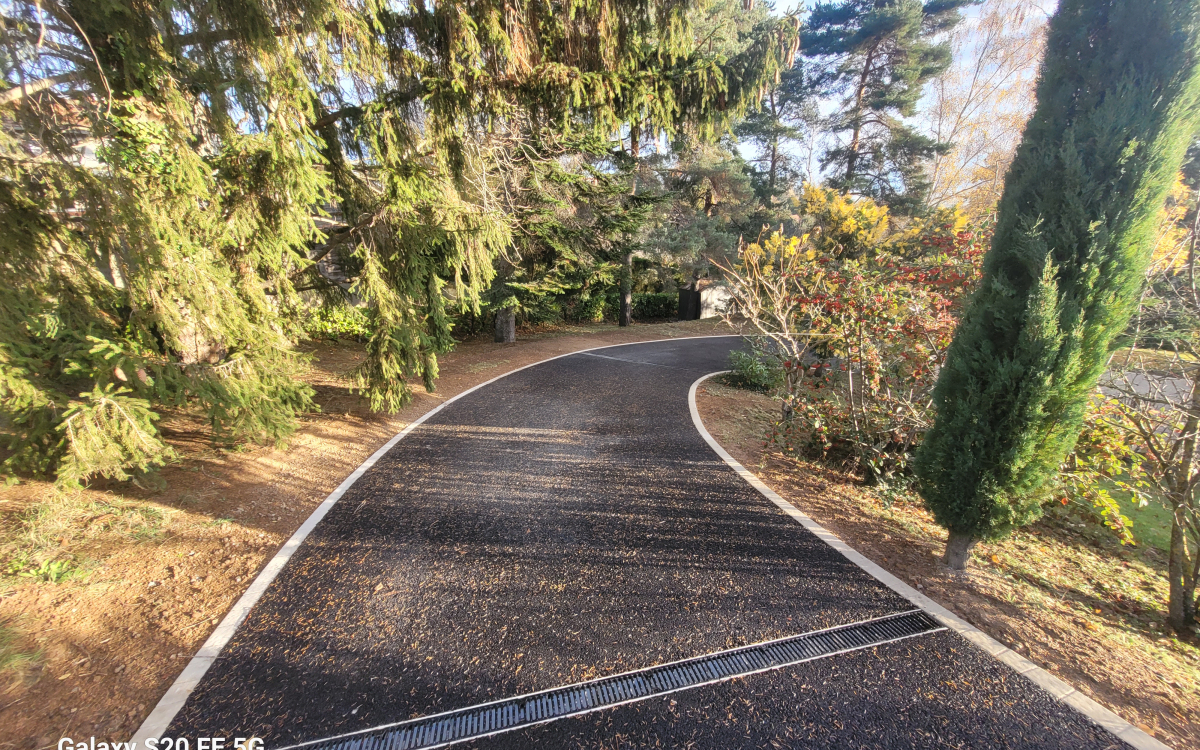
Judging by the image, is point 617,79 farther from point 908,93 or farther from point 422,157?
point 908,93

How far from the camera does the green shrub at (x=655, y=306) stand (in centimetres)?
2103

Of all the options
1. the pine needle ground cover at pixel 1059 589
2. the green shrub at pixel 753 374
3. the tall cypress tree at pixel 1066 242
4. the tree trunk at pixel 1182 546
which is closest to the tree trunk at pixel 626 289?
the green shrub at pixel 753 374

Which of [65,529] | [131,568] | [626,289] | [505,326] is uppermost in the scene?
[626,289]

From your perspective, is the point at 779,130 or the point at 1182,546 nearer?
the point at 1182,546

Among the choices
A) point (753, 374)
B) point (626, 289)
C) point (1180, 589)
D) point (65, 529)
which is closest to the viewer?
point (1180, 589)

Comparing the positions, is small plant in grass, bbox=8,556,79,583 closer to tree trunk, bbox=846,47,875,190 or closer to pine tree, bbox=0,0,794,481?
pine tree, bbox=0,0,794,481

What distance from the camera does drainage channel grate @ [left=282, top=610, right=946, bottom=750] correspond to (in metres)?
2.03

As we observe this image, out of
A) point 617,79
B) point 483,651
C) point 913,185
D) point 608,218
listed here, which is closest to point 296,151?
point 617,79

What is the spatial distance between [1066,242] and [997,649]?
95.5 inches

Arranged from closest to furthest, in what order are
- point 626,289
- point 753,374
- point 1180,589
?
point 1180,589 → point 753,374 → point 626,289

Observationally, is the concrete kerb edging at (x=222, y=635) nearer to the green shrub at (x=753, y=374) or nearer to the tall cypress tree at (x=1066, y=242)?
the tall cypress tree at (x=1066, y=242)

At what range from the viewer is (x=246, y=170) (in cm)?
442

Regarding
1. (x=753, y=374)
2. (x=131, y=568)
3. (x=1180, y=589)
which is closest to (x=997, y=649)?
(x=1180, y=589)

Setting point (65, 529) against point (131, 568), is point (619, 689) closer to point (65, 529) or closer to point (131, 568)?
point (131, 568)
